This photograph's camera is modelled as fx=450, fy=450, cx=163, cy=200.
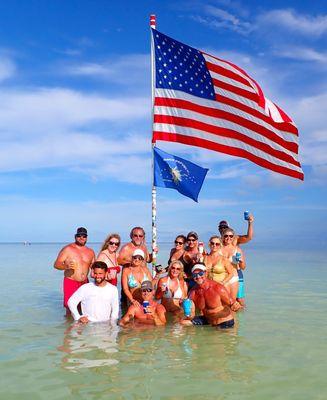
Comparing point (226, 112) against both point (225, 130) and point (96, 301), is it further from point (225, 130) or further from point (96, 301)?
point (96, 301)

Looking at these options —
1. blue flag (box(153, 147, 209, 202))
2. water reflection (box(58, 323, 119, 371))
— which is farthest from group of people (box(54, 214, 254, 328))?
blue flag (box(153, 147, 209, 202))

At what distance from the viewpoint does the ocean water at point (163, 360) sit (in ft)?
20.5

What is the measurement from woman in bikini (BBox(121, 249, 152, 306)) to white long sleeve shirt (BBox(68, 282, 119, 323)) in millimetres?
760

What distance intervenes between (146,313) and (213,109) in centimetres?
581

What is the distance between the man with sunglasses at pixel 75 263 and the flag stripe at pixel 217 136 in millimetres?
3480

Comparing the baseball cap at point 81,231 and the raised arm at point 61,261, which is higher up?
the baseball cap at point 81,231

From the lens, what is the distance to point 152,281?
11062 mm

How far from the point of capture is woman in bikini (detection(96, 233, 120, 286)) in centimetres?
1099

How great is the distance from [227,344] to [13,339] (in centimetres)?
Result: 448

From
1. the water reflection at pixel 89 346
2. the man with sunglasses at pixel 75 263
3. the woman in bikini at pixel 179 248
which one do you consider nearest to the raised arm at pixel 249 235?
the woman in bikini at pixel 179 248

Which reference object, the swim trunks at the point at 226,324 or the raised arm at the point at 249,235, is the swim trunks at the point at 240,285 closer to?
the raised arm at the point at 249,235

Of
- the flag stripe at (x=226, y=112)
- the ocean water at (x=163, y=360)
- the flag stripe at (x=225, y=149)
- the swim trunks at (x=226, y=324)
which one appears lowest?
the ocean water at (x=163, y=360)

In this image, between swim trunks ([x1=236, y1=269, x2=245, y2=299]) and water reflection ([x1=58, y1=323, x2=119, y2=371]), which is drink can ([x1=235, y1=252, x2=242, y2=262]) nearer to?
swim trunks ([x1=236, y1=269, x2=245, y2=299])

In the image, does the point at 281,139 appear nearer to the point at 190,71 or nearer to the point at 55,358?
the point at 190,71
